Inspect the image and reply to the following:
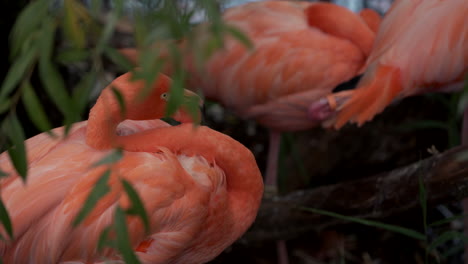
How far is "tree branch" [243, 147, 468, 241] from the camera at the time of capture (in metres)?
1.98

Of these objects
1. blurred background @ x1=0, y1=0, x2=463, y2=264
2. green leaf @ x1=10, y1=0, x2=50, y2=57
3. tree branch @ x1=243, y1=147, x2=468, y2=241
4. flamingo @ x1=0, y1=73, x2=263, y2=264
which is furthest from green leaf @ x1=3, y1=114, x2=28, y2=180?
blurred background @ x1=0, y1=0, x2=463, y2=264

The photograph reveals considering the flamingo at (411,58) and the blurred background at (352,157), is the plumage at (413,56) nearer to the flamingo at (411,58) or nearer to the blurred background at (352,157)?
the flamingo at (411,58)

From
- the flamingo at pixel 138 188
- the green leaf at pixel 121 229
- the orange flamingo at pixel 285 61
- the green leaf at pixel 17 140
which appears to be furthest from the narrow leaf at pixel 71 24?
the orange flamingo at pixel 285 61

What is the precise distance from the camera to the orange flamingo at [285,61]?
246 centimetres

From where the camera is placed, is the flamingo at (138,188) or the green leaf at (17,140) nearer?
the green leaf at (17,140)

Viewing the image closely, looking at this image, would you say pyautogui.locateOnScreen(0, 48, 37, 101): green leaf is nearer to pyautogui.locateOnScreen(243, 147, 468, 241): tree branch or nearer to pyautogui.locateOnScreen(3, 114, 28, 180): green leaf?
pyautogui.locateOnScreen(3, 114, 28, 180): green leaf

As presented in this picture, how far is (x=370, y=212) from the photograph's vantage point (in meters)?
2.12

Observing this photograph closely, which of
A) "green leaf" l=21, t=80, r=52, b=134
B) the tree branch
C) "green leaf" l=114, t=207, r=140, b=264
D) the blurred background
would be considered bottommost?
the blurred background

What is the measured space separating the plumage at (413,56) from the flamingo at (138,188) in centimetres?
68

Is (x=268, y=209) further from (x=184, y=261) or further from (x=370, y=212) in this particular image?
(x=184, y=261)

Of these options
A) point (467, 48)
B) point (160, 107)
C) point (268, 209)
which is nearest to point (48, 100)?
point (268, 209)

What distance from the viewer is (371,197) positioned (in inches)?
83.6

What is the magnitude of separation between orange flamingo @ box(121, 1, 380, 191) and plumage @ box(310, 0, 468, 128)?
5.9 inches

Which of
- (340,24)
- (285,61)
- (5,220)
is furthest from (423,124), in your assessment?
(5,220)
